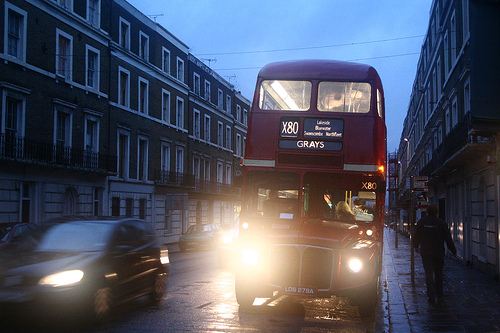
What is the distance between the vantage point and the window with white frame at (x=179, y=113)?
4191cm

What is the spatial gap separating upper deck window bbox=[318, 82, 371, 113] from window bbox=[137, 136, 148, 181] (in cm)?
2609

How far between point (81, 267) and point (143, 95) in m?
29.9

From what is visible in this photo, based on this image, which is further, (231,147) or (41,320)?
(231,147)

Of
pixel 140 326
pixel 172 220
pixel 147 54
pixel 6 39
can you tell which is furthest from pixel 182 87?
pixel 140 326

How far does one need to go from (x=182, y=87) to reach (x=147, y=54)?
6.11 meters

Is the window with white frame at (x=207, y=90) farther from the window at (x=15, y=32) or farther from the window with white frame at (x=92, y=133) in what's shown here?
the window at (x=15, y=32)

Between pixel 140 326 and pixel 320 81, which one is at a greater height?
pixel 320 81

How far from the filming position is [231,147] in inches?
2201

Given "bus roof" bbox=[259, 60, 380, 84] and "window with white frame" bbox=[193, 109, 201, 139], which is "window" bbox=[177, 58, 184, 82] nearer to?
"window with white frame" bbox=[193, 109, 201, 139]

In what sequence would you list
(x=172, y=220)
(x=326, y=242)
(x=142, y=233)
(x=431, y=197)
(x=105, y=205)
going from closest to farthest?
1. (x=326, y=242)
2. (x=142, y=233)
3. (x=105, y=205)
4. (x=431, y=197)
5. (x=172, y=220)

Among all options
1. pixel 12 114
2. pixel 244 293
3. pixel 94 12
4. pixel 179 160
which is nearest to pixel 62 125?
pixel 12 114

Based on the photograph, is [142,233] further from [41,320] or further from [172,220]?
[172,220]

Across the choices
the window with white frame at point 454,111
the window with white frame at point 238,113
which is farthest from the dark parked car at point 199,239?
the window with white frame at point 238,113

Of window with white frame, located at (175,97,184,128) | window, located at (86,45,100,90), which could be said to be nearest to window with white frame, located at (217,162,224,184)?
window with white frame, located at (175,97,184,128)
